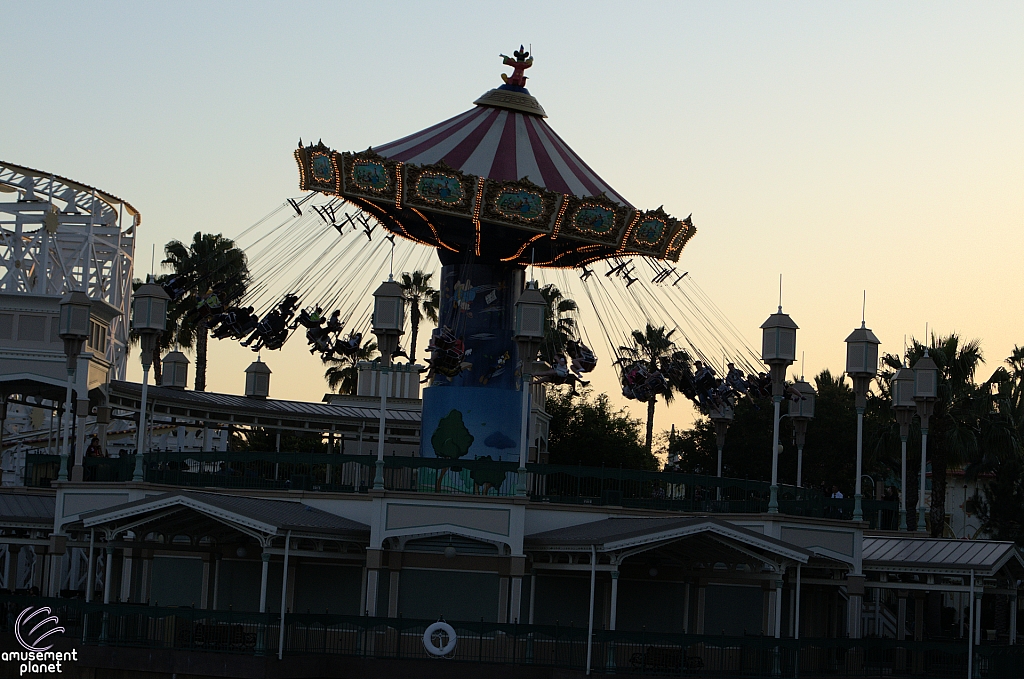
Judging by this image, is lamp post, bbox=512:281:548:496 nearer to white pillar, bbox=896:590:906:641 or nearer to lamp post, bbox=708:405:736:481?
lamp post, bbox=708:405:736:481

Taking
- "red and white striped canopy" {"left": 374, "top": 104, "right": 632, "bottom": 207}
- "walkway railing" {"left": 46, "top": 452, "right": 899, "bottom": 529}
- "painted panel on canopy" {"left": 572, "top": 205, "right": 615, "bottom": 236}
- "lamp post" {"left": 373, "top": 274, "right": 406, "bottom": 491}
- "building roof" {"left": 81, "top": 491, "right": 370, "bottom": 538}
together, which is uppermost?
"red and white striped canopy" {"left": 374, "top": 104, "right": 632, "bottom": 207}

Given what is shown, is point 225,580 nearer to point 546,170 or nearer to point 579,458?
point 546,170

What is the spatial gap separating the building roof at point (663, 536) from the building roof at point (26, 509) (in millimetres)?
14069

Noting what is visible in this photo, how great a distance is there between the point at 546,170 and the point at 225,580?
1310 cm

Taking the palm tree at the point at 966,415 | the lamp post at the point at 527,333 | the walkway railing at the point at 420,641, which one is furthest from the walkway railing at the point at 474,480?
the palm tree at the point at 966,415

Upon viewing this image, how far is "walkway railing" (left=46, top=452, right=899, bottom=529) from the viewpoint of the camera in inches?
1431

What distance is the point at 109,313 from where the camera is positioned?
49.9 metres

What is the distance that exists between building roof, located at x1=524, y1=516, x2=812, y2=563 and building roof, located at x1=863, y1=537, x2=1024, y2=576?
429 cm

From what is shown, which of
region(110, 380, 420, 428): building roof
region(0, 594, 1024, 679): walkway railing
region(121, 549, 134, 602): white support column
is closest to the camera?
region(0, 594, 1024, 679): walkway railing

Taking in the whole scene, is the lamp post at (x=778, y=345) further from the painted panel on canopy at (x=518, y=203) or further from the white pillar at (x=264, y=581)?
the white pillar at (x=264, y=581)

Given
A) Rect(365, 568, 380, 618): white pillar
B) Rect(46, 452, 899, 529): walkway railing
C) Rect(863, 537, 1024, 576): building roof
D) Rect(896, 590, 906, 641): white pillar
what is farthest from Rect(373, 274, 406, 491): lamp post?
Rect(896, 590, 906, 641): white pillar

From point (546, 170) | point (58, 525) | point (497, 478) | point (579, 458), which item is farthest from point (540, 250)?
point (579, 458)

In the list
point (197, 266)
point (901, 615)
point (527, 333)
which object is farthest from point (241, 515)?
point (197, 266)

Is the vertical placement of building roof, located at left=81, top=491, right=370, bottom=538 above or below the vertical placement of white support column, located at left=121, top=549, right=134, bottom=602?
above
